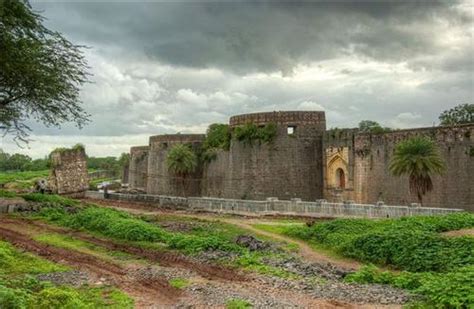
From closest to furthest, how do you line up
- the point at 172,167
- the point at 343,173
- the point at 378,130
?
the point at 378,130 → the point at 343,173 → the point at 172,167

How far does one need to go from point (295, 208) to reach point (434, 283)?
17265mm

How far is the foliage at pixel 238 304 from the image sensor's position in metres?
10.5

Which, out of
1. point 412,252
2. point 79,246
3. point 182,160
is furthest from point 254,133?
point 412,252

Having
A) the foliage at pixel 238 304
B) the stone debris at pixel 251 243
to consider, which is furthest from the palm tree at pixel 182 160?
the foliage at pixel 238 304

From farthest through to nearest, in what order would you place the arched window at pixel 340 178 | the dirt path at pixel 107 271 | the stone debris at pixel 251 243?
the arched window at pixel 340 178 < the stone debris at pixel 251 243 < the dirt path at pixel 107 271

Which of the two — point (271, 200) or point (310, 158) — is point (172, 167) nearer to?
point (310, 158)

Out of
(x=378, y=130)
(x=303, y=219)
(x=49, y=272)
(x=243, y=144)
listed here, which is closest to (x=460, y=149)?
(x=378, y=130)

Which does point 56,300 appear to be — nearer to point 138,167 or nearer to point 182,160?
point 182,160

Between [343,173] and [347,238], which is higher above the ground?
[343,173]

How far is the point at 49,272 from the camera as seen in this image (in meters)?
13.4

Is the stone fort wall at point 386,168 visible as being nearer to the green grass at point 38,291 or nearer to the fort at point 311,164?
the fort at point 311,164

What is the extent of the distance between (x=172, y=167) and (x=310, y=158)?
11.9 meters

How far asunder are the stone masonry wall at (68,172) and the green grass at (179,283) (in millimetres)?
26705

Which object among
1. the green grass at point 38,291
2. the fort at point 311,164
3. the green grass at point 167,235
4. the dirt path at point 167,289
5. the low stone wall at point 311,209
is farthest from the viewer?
the fort at point 311,164
